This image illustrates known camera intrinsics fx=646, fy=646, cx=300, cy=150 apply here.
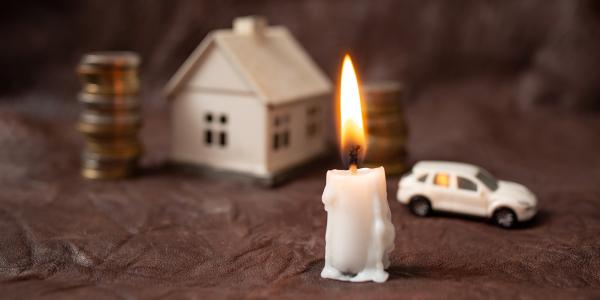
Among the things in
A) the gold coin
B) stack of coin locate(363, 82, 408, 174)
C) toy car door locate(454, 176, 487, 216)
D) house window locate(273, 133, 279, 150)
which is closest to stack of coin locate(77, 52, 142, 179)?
the gold coin

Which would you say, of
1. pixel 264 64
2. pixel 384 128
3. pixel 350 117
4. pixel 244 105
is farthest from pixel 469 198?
pixel 264 64

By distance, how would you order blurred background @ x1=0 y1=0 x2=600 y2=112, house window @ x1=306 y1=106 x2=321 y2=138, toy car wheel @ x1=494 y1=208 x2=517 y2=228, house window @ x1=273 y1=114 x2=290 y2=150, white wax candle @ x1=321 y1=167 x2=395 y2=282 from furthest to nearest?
blurred background @ x1=0 y1=0 x2=600 y2=112
house window @ x1=306 y1=106 x2=321 y2=138
house window @ x1=273 y1=114 x2=290 y2=150
toy car wheel @ x1=494 y1=208 x2=517 y2=228
white wax candle @ x1=321 y1=167 x2=395 y2=282

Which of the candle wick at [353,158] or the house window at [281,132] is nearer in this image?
the candle wick at [353,158]

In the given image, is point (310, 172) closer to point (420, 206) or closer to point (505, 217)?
point (420, 206)

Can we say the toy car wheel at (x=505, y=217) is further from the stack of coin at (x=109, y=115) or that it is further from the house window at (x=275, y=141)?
the stack of coin at (x=109, y=115)

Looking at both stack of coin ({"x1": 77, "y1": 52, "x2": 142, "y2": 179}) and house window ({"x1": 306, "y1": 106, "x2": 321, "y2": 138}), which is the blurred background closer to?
house window ({"x1": 306, "y1": 106, "x2": 321, "y2": 138})

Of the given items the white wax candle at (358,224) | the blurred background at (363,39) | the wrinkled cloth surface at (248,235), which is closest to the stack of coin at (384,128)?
the wrinkled cloth surface at (248,235)

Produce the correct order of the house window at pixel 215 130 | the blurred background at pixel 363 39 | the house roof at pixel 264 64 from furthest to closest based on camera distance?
the blurred background at pixel 363 39 → the house window at pixel 215 130 → the house roof at pixel 264 64
